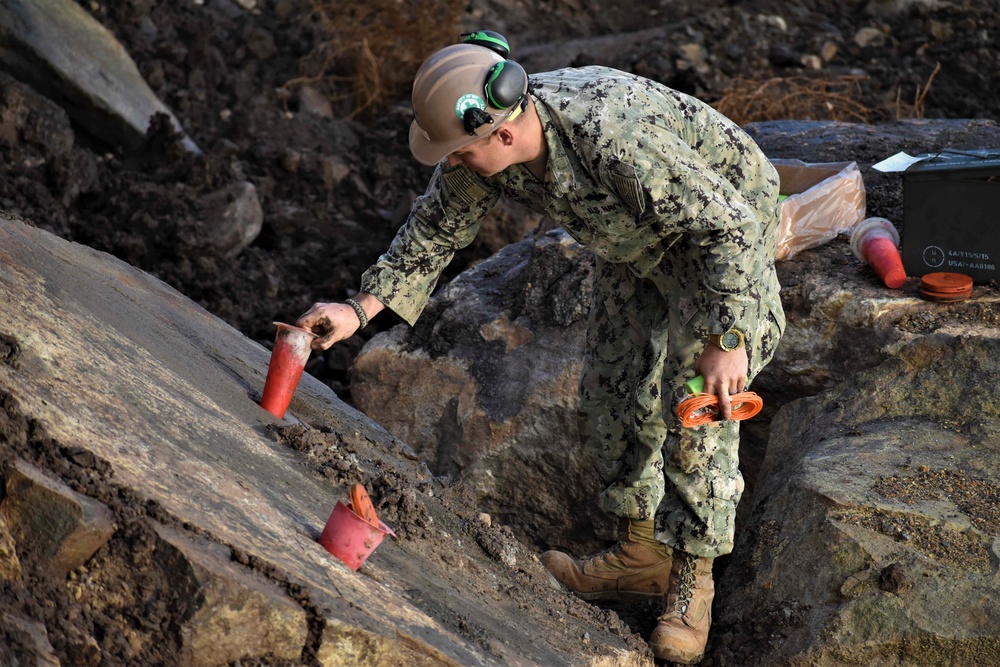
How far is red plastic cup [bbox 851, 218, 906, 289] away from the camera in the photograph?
3.97 metres

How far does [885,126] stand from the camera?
560 centimetres

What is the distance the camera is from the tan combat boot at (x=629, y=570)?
351 cm

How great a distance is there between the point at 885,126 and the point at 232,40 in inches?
175

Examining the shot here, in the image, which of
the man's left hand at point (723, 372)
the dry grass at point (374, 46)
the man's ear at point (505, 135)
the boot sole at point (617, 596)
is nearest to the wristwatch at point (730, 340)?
the man's left hand at point (723, 372)

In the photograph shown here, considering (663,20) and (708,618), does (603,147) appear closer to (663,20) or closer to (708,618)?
(708,618)

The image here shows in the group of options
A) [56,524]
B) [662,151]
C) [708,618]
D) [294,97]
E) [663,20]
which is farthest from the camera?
[663,20]

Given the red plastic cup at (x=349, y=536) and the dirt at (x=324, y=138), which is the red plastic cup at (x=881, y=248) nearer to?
the dirt at (x=324, y=138)

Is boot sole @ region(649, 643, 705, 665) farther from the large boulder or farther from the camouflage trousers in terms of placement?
the large boulder

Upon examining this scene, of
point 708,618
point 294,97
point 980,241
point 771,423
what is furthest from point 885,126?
point 294,97

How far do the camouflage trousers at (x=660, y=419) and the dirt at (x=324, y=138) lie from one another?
36 cm

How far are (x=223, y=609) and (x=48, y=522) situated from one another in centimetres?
38

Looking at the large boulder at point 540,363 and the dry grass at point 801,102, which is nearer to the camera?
the large boulder at point 540,363

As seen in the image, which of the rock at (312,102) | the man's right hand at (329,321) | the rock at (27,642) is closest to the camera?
the rock at (27,642)

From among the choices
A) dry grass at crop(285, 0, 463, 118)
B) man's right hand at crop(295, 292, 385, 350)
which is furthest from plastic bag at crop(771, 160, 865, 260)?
dry grass at crop(285, 0, 463, 118)
